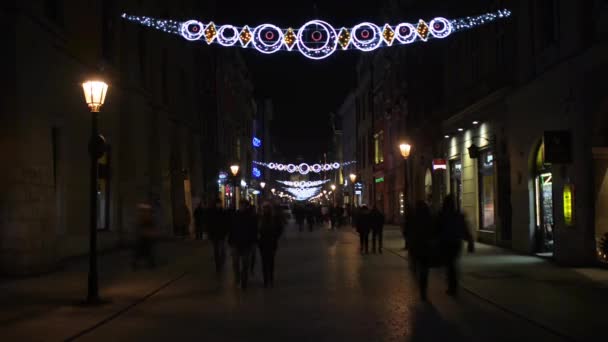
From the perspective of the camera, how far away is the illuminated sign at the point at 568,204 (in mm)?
16859

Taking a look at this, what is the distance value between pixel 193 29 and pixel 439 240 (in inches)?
430

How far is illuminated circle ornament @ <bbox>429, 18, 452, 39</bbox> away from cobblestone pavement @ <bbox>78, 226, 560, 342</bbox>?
7.28 m

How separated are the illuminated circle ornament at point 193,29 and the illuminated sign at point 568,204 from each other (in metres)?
10.6

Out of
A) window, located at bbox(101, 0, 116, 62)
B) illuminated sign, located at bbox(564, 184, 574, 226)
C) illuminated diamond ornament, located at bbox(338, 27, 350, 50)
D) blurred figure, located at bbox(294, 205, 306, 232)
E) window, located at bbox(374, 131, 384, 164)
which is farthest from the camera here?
window, located at bbox(374, 131, 384, 164)

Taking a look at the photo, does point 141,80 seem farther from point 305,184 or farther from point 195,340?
point 305,184

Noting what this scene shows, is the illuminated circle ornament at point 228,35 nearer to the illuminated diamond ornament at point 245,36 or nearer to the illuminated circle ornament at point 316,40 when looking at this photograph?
the illuminated diamond ornament at point 245,36

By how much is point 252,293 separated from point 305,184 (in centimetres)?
9288

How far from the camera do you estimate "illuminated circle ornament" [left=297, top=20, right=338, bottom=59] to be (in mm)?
18906

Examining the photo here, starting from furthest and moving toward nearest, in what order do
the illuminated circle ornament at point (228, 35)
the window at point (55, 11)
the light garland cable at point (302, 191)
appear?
the light garland cable at point (302, 191), the illuminated circle ornament at point (228, 35), the window at point (55, 11)

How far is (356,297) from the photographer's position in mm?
12586

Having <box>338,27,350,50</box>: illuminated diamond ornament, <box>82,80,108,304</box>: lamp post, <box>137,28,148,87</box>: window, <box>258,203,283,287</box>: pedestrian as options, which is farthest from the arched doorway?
<box>137,28,148,87</box>: window

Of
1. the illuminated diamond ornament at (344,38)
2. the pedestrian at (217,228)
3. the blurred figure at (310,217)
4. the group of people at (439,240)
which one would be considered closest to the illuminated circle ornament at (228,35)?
the illuminated diamond ornament at (344,38)

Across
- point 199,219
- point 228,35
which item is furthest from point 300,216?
point 228,35

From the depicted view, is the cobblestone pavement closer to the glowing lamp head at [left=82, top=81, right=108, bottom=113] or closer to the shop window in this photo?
the glowing lamp head at [left=82, top=81, right=108, bottom=113]
